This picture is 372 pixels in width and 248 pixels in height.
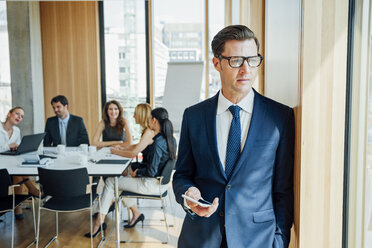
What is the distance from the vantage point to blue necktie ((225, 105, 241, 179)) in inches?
54.0

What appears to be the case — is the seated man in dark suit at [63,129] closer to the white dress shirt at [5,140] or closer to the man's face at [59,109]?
the man's face at [59,109]

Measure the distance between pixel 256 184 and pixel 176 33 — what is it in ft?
19.9

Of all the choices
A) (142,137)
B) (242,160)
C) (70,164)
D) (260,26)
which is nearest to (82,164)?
(70,164)

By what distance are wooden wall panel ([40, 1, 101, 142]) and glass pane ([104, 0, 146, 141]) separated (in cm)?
29

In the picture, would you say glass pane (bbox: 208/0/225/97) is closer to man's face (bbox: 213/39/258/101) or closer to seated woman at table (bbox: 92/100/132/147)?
seated woman at table (bbox: 92/100/132/147)

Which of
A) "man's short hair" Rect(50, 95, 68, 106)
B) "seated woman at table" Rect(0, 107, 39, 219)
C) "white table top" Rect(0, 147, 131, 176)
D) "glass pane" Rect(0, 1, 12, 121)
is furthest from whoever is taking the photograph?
"glass pane" Rect(0, 1, 12, 121)

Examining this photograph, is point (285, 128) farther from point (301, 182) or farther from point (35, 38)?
point (35, 38)

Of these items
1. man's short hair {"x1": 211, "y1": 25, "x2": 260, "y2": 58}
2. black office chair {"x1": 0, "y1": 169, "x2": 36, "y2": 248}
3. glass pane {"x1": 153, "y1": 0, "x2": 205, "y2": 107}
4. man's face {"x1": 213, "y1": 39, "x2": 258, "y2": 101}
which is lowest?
black office chair {"x1": 0, "y1": 169, "x2": 36, "y2": 248}

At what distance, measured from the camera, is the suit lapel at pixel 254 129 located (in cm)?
131

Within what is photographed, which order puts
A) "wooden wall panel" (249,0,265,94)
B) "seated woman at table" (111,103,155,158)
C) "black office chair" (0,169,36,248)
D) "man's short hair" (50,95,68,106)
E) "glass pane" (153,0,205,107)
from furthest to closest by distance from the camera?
"glass pane" (153,0,205,107)
"man's short hair" (50,95,68,106)
"seated woman at table" (111,103,155,158)
"black office chair" (0,169,36,248)
"wooden wall panel" (249,0,265,94)

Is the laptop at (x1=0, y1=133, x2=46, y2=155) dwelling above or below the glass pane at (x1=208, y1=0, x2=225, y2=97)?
below

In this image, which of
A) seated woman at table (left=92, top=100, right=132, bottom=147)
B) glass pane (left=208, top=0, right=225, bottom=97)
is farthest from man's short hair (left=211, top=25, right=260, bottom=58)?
glass pane (left=208, top=0, right=225, bottom=97)

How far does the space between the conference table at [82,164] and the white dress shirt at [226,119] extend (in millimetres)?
2017

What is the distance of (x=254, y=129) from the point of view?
4.33 ft
